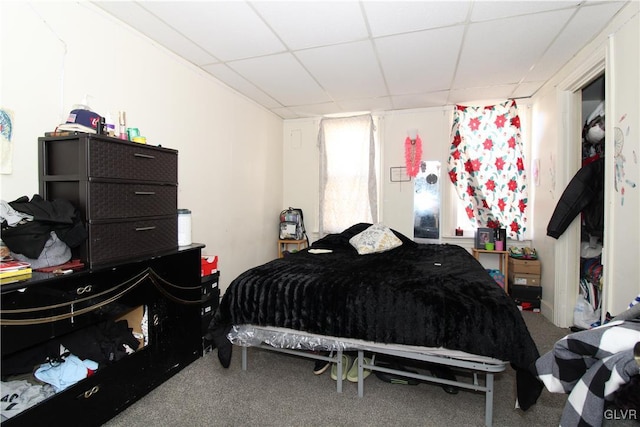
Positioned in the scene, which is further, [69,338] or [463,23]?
[463,23]

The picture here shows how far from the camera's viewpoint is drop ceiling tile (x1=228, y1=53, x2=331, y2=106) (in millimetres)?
2736

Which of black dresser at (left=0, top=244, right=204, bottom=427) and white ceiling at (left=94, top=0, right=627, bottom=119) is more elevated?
white ceiling at (left=94, top=0, right=627, bottom=119)

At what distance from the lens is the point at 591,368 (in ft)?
2.91

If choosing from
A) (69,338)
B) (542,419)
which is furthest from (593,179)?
(69,338)

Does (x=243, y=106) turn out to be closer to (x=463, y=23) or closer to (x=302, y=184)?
(x=302, y=184)

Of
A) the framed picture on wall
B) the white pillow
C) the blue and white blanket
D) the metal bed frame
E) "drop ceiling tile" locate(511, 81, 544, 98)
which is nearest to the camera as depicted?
the blue and white blanket

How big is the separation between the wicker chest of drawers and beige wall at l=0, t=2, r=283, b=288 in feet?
0.47

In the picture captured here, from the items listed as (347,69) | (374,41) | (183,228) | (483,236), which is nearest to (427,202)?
(483,236)

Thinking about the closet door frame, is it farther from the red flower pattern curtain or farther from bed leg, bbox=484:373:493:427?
bed leg, bbox=484:373:493:427

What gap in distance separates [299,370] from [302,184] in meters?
2.97

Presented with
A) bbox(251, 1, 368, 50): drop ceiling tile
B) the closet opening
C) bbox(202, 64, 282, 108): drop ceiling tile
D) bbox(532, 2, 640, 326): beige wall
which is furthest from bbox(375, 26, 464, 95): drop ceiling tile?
bbox(202, 64, 282, 108): drop ceiling tile

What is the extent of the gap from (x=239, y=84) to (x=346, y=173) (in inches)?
76.8

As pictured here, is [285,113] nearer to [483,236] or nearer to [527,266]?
[483,236]

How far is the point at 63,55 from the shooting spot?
1798 mm
